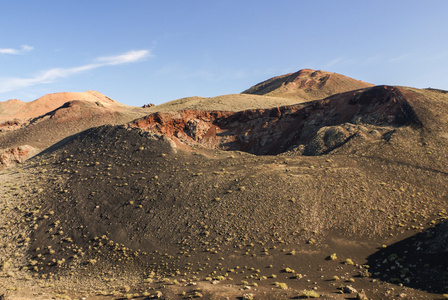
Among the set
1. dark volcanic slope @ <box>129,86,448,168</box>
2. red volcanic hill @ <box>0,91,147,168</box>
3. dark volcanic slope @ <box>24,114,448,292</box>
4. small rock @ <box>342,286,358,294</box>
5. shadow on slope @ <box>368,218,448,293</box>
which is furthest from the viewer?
red volcanic hill @ <box>0,91,147,168</box>

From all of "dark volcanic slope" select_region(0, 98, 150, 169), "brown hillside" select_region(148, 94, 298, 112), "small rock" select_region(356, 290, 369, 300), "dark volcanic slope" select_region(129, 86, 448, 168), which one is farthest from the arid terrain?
"brown hillside" select_region(148, 94, 298, 112)

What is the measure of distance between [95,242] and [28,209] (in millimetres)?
8716

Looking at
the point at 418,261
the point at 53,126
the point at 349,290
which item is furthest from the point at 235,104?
the point at 349,290

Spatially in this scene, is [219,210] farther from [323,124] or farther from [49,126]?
[49,126]

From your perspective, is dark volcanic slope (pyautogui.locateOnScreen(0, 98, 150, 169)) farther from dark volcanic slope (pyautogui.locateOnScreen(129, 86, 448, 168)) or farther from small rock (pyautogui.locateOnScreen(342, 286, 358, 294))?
small rock (pyautogui.locateOnScreen(342, 286, 358, 294))

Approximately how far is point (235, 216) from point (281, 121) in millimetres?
31903

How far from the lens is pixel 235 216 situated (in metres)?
25.0

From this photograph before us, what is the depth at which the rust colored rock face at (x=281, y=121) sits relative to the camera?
144ft

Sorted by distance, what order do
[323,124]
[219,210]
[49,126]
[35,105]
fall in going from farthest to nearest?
[35,105] < [49,126] < [323,124] < [219,210]

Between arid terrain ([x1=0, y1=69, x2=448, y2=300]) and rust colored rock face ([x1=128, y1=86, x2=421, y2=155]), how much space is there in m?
0.61

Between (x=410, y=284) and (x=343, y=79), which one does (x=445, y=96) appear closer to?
(x=410, y=284)

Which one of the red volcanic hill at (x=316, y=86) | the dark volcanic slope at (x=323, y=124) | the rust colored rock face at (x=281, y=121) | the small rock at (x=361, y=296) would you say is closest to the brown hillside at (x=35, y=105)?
the rust colored rock face at (x=281, y=121)

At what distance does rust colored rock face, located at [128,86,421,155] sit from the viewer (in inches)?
1724

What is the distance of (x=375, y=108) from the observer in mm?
45312
